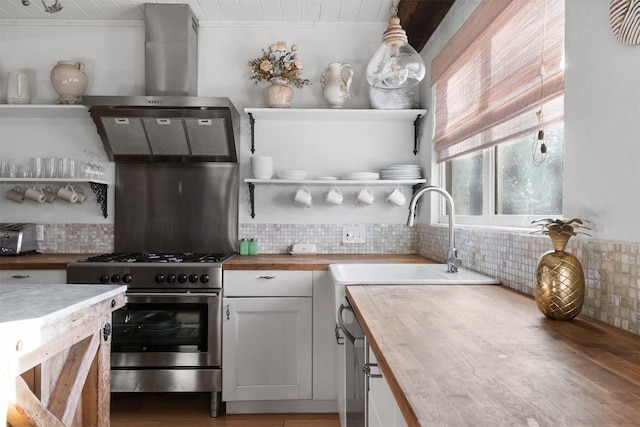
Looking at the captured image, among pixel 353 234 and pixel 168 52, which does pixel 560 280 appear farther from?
pixel 168 52

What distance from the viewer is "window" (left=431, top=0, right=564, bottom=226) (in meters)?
1.55

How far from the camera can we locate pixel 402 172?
297 cm

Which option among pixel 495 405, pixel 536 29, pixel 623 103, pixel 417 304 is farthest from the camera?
pixel 536 29

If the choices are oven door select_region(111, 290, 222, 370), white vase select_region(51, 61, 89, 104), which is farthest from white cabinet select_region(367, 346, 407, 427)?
white vase select_region(51, 61, 89, 104)

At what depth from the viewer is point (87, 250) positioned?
3.15 metres

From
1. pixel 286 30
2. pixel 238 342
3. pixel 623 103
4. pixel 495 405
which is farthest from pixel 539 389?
pixel 286 30

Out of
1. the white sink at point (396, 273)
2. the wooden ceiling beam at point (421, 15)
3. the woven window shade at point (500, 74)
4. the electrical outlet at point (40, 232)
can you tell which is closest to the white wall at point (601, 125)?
the woven window shade at point (500, 74)

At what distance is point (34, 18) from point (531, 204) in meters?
3.54

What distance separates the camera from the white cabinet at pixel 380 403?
1.00 m

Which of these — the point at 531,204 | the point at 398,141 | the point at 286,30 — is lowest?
the point at 531,204

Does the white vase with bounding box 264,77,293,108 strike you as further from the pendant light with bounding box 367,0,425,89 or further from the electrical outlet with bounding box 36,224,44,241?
the electrical outlet with bounding box 36,224,44,241

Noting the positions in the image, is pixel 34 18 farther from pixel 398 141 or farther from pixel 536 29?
pixel 536 29

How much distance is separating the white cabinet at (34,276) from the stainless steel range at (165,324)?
9cm

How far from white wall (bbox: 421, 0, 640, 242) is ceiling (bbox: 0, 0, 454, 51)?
1.51m
